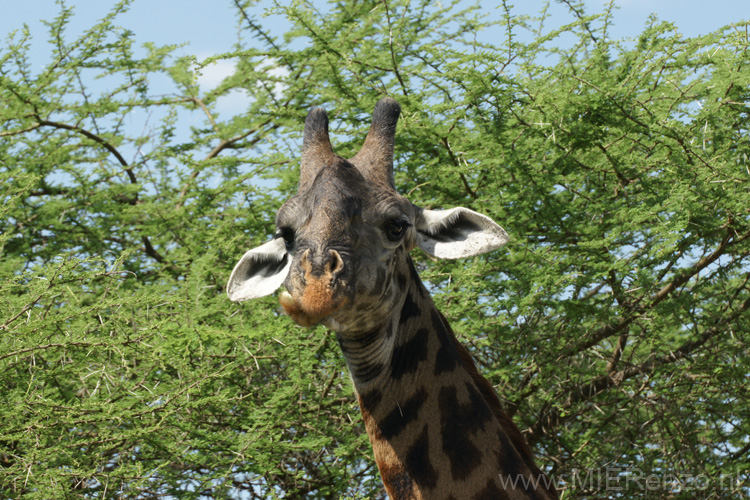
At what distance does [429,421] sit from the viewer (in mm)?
3391

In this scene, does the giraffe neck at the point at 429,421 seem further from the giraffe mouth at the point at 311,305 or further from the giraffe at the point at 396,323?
the giraffe mouth at the point at 311,305

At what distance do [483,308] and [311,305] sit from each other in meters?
3.36

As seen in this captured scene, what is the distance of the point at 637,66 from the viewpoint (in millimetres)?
5957

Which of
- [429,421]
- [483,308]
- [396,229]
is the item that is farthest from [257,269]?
[483,308]

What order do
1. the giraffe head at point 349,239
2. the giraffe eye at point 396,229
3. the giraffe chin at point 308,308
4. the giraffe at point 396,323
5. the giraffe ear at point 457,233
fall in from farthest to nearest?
the giraffe ear at point 457,233, the giraffe eye at point 396,229, the giraffe at point 396,323, the giraffe head at point 349,239, the giraffe chin at point 308,308

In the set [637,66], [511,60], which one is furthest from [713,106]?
[511,60]

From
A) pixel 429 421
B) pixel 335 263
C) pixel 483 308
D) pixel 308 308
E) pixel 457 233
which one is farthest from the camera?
pixel 483 308

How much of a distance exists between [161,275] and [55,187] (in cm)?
202

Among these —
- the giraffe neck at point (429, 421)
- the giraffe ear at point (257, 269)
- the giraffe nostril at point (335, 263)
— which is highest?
the giraffe ear at point (257, 269)

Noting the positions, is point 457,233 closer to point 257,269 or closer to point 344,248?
point 344,248

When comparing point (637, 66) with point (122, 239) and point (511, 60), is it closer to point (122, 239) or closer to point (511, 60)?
point (511, 60)

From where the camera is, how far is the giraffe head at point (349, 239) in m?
3.00

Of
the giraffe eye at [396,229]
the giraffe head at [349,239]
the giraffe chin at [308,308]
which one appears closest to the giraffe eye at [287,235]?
the giraffe head at [349,239]

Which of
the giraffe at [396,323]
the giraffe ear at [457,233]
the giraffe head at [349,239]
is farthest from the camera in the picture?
the giraffe ear at [457,233]
